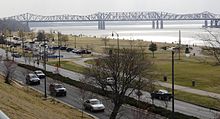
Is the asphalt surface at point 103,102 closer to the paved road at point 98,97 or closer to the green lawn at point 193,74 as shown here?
the paved road at point 98,97

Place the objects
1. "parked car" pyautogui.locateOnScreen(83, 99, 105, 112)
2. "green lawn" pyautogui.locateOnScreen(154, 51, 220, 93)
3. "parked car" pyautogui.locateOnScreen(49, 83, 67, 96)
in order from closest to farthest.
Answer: "parked car" pyautogui.locateOnScreen(83, 99, 105, 112), "parked car" pyautogui.locateOnScreen(49, 83, 67, 96), "green lawn" pyautogui.locateOnScreen(154, 51, 220, 93)

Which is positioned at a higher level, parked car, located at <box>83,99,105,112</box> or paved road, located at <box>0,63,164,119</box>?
parked car, located at <box>83,99,105,112</box>

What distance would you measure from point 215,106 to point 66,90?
1283 centimetres

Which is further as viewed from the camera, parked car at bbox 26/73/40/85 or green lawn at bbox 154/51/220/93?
parked car at bbox 26/73/40/85

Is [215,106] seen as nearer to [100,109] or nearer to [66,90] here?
[100,109]

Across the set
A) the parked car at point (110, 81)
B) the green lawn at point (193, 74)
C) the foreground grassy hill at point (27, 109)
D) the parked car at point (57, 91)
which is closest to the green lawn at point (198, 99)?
the green lawn at point (193, 74)

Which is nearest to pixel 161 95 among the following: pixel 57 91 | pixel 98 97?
pixel 98 97

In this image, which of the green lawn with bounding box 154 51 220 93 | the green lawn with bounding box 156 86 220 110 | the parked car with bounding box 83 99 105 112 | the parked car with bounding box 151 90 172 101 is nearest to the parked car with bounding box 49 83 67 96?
the parked car with bounding box 83 99 105 112

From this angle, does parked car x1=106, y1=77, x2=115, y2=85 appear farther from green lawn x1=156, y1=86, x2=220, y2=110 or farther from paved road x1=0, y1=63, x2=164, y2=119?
green lawn x1=156, y1=86, x2=220, y2=110

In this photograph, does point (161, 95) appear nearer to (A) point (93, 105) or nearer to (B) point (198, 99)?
(B) point (198, 99)

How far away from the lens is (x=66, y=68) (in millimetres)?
53719

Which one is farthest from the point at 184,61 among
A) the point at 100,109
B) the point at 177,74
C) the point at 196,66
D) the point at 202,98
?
the point at 100,109

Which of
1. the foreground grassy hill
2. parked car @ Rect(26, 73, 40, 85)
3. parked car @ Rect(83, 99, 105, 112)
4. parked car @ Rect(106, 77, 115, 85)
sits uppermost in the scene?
parked car @ Rect(106, 77, 115, 85)

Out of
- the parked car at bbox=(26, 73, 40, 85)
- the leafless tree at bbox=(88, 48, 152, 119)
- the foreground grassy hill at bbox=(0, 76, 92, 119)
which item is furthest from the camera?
the parked car at bbox=(26, 73, 40, 85)
